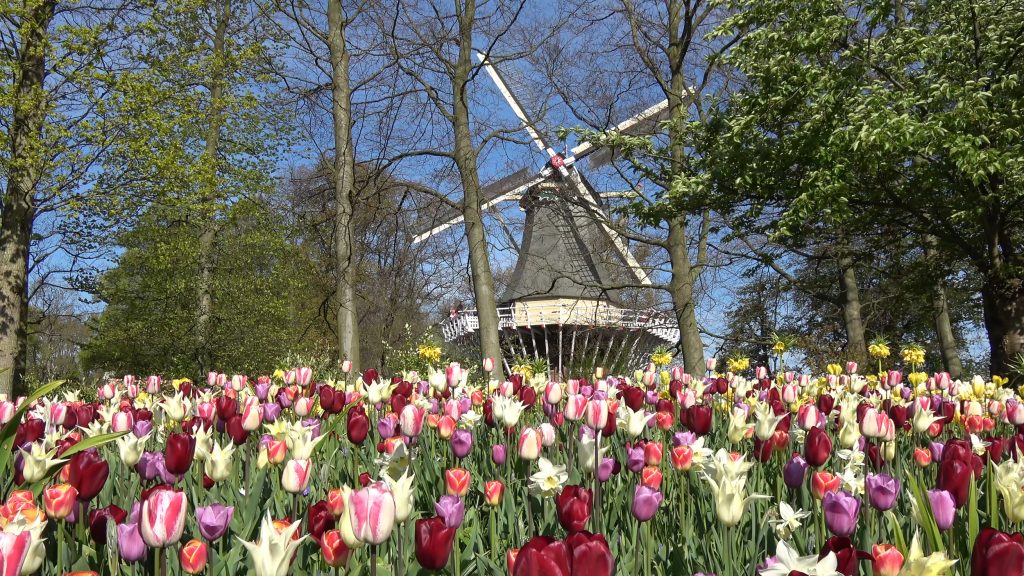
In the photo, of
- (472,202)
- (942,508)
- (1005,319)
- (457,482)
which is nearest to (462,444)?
(457,482)

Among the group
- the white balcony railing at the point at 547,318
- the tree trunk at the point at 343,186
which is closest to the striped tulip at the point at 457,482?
the tree trunk at the point at 343,186

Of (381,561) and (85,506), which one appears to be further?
(85,506)

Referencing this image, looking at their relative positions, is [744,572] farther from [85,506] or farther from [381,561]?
[85,506]

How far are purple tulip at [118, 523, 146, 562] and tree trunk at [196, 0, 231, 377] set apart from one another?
13.6 metres

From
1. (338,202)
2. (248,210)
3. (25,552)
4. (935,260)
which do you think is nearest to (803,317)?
(935,260)

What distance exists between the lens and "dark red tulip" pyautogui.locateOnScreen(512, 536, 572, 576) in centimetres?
112

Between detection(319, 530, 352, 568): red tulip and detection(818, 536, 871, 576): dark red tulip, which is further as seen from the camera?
detection(319, 530, 352, 568): red tulip

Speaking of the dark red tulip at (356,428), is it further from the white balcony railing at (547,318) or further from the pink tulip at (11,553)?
the white balcony railing at (547,318)

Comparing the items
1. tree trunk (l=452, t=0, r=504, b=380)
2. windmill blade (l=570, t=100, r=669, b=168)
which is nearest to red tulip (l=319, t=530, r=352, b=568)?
tree trunk (l=452, t=0, r=504, b=380)

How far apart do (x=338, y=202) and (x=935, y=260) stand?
10494 millimetres

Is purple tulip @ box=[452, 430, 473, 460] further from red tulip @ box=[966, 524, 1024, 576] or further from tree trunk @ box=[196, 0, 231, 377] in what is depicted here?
tree trunk @ box=[196, 0, 231, 377]

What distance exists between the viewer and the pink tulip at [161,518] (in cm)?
157

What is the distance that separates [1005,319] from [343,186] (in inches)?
390

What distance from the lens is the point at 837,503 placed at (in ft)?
5.76
